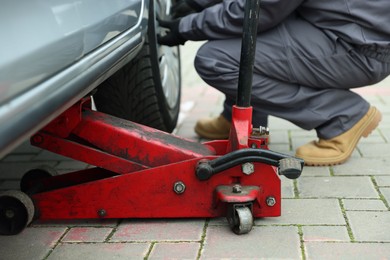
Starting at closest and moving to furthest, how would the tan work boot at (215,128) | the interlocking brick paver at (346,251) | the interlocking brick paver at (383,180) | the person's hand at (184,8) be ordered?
the interlocking brick paver at (346,251) < the interlocking brick paver at (383,180) < the person's hand at (184,8) < the tan work boot at (215,128)

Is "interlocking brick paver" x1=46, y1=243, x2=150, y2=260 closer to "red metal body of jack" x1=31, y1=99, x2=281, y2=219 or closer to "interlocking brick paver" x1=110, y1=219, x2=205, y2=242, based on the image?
"interlocking brick paver" x1=110, y1=219, x2=205, y2=242

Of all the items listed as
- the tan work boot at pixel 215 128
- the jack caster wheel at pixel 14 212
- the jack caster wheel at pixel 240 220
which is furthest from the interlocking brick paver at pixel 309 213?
the tan work boot at pixel 215 128

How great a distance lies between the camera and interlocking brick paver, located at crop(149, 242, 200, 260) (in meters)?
2.17

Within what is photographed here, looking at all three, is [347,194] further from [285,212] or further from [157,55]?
[157,55]

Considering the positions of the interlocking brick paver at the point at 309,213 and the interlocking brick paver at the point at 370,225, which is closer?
the interlocking brick paver at the point at 370,225

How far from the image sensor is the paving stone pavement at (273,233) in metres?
2.19

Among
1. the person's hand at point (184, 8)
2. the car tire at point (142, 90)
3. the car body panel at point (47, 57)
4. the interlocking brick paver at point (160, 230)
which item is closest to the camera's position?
the car body panel at point (47, 57)

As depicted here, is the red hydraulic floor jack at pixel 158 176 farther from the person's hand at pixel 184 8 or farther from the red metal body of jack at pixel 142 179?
the person's hand at pixel 184 8

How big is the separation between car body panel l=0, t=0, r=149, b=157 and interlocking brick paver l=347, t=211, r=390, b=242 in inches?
41.5

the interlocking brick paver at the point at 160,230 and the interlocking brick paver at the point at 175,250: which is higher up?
the interlocking brick paver at the point at 160,230

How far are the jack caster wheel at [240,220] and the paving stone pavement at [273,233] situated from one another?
30 millimetres

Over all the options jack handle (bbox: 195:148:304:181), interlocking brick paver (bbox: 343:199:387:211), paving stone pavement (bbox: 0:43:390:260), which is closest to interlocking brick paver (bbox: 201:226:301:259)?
paving stone pavement (bbox: 0:43:390:260)

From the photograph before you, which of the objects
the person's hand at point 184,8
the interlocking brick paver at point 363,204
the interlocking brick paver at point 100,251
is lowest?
the interlocking brick paver at point 100,251

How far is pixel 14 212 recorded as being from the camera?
7.65ft
